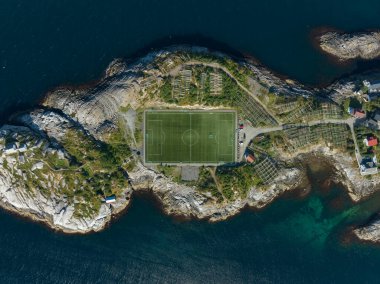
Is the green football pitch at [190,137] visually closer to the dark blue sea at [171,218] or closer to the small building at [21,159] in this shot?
the dark blue sea at [171,218]

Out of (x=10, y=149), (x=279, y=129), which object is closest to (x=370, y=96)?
(x=279, y=129)

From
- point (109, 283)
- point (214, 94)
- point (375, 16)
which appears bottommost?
point (109, 283)

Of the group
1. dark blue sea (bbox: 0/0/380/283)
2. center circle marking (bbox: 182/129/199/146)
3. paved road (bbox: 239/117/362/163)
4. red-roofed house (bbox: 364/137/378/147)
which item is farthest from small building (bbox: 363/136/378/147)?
center circle marking (bbox: 182/129/199/146)

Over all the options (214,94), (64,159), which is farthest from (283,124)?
(64,159)

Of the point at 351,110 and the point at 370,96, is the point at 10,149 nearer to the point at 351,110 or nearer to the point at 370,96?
the point at 351,110

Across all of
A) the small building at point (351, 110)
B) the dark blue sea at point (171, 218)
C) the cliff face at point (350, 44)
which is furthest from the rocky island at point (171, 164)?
the cliff face at point (350, 44)

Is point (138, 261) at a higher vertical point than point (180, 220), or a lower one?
lower

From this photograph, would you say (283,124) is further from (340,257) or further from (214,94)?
(340,257)
